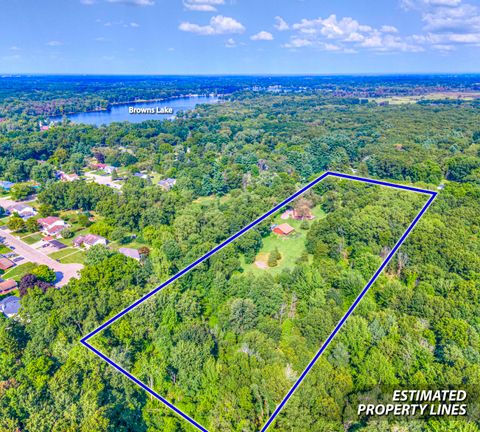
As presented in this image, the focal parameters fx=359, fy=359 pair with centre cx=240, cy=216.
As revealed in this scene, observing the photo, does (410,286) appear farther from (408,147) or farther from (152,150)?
(152,150)

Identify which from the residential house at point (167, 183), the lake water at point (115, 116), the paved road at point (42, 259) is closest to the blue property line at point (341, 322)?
the paved road at point (42, 259)

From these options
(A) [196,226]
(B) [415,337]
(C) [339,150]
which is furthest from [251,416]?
(C) [339,150]

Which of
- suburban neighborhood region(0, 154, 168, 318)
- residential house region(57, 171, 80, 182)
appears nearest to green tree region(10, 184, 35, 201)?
suburban neighborhood region(0, 154, 168, 318)

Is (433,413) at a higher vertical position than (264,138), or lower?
lower

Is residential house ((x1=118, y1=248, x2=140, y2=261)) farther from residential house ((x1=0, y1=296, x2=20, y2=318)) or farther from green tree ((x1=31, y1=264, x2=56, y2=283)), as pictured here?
residential house ((x1=0, y1=296, x2=20, y2=318))

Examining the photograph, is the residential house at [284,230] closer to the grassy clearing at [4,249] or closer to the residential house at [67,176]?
the grassy clearing at [4,249]

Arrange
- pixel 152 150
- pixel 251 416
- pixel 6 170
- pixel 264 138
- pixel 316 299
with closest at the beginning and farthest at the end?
pixel 316 299
pixel 251 416
pixel 6 170
pixel 152 150
pixel 264 138

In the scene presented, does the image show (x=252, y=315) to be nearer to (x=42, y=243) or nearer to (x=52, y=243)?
(x=52, y=243)
